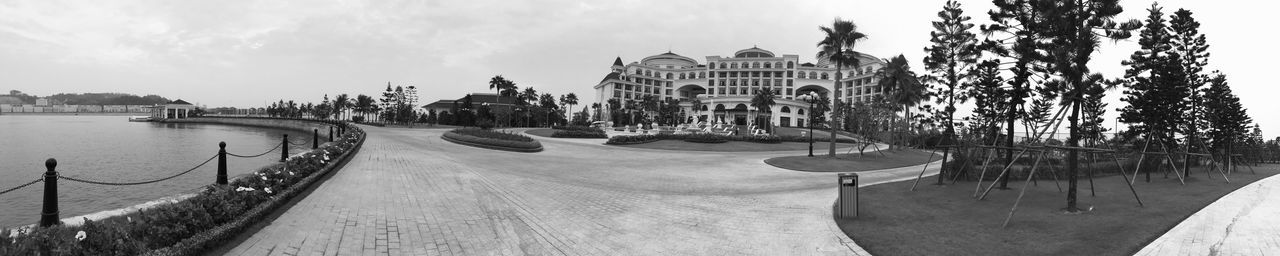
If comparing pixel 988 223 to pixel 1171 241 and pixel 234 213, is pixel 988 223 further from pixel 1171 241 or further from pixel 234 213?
pixel 234 213

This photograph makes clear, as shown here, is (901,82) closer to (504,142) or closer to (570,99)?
(504,142)

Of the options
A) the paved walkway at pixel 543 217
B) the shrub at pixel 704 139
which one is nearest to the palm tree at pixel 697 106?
the shrub at pixel 704 139

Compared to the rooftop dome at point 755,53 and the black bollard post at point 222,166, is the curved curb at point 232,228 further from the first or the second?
the rooftop dome at point 755,53

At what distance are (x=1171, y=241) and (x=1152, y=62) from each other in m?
21.4

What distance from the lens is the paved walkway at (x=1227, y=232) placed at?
728 centimetres

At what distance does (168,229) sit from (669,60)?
133 meters

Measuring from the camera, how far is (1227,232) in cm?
838

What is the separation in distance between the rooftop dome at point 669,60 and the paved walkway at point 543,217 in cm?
12211

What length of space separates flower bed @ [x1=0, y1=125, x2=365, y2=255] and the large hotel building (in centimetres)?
9805

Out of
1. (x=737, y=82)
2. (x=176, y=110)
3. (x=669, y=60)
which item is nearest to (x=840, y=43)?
(x=737, y=82)

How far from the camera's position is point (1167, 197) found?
1241 centimetres

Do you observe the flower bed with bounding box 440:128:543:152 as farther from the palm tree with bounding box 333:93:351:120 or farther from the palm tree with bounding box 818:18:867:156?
the palm tree with bounding box 333:93:351:120

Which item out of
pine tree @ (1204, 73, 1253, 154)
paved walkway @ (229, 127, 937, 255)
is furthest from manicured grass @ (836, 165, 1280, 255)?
pine tree @ (1204, 73, 1253, 154)

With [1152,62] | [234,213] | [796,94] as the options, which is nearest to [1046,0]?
[234,213]
